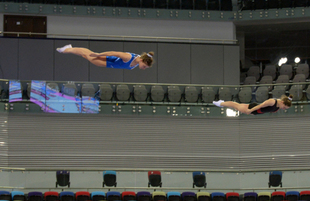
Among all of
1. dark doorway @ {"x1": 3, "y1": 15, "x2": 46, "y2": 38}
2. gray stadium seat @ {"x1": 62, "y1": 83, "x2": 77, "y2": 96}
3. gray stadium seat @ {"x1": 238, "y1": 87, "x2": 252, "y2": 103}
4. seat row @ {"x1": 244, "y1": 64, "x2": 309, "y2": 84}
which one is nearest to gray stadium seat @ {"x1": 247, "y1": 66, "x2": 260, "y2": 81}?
seat row @ {"x1": 244, "y1": 64, "x2": 309, "y2": 84}

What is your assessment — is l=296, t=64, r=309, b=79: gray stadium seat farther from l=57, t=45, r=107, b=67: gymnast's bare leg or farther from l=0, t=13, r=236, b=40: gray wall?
l=57, t=45, r=107, b=67: gymnast's bare leg

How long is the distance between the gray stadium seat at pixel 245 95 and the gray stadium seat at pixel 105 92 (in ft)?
16.2

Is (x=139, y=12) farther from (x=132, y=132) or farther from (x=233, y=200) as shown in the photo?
(x=233, y=200)

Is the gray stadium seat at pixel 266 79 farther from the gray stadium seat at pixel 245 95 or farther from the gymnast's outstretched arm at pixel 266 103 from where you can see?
the gymnast's outstretched arm at pixel 266 103

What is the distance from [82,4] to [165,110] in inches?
292

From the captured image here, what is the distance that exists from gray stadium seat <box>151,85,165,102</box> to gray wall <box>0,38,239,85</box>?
2600 millimetres

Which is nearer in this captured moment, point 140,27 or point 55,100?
point 55,100

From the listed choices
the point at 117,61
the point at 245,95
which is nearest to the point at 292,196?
the point at 245,95

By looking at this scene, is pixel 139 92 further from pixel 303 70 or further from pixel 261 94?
pixel 303 70

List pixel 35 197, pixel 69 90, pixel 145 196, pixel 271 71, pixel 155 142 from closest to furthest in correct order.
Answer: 1. pixel 35 197
2. pixel 145 196
3. pixel 69 90
4. pixel 155 142
5. pixel 271 71

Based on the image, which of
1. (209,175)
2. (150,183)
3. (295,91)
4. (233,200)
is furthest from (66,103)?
(295,91)

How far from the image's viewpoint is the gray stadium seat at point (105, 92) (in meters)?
14.6

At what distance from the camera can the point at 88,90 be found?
47.1ft

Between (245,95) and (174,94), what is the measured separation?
2.72 m
